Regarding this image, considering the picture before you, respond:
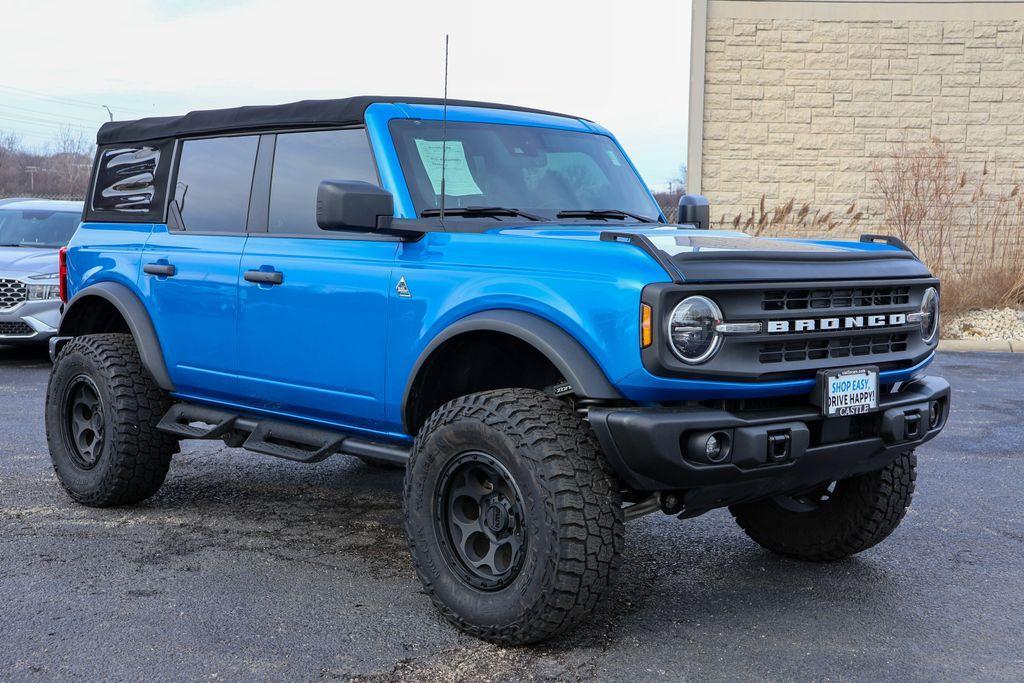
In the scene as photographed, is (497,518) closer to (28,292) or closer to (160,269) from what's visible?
(160,269)

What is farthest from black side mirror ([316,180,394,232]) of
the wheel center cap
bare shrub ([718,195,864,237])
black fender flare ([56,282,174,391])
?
bare shrub ([718,195,864,237])

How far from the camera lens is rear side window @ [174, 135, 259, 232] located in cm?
536

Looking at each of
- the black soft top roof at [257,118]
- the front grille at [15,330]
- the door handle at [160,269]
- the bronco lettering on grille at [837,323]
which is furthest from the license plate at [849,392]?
the front grille at [15,330]

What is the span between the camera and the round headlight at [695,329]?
142 inches

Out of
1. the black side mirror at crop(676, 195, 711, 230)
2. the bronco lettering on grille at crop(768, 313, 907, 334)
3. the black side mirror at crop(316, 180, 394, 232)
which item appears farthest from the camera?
the black side mirror at crop(676, 195, 711, 230)

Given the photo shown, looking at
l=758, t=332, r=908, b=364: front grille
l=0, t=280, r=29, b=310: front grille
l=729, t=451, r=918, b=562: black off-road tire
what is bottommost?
l=729, t=451, r=918, b=562: black off-road tire

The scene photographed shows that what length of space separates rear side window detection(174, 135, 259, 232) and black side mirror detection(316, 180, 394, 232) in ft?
3.88

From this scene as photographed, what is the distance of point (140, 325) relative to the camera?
555cm

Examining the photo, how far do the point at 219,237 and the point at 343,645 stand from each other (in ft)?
7.39

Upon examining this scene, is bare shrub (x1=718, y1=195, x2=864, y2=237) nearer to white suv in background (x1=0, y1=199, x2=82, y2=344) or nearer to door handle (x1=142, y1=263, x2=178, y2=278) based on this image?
white suv in background (x1=0, y1=199, x2=82, y2=344)

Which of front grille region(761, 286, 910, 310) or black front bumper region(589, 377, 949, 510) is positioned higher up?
front grille region(761, 286, 910, 310)

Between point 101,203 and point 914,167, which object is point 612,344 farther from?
point 914,167

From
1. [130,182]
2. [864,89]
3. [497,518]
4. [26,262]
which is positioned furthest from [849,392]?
[864,89]

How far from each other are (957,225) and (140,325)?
12.9m
